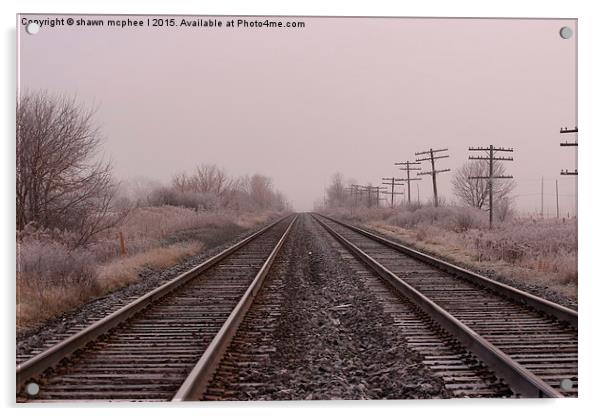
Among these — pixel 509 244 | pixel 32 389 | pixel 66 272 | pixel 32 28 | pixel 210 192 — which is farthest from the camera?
pixel 210 192

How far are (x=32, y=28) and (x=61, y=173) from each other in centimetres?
400

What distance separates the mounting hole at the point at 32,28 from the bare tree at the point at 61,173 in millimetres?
873

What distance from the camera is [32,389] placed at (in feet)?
15.0

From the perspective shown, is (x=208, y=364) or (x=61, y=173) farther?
(x=61, y=173)

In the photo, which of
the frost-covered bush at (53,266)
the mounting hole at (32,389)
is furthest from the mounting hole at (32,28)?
the mounting hole at (32,389)

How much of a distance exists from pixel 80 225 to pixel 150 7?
5.85 meters

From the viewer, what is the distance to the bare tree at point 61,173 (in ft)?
24.3

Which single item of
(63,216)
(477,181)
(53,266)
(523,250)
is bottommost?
(523,250)

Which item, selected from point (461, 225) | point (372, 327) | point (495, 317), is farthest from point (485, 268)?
point (461, 225)

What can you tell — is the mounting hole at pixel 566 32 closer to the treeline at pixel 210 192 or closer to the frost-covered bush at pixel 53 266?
the frost-covered bush at pixel 53 266

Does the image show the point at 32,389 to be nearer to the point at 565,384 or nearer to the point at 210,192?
the point at 565,384

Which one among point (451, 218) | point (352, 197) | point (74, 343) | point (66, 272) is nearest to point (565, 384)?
point (74, 343)

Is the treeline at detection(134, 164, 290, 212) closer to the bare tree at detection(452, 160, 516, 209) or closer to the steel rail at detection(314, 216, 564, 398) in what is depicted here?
the bare tree at detection(452, 160, 516, 209)

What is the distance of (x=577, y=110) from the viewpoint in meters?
5.80
